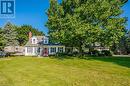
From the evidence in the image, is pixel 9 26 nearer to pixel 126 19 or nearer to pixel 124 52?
pixel 124 52

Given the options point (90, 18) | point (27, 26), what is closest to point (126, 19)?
point (90, 18)

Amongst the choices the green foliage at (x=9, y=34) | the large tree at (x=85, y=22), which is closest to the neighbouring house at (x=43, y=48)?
the green foliage at (x=9, y=34)

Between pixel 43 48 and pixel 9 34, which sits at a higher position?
pixel 9 34

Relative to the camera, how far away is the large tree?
203 feet

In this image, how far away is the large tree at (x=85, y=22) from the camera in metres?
61.8

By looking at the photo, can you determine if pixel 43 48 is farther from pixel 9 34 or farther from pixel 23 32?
pixel 23 32

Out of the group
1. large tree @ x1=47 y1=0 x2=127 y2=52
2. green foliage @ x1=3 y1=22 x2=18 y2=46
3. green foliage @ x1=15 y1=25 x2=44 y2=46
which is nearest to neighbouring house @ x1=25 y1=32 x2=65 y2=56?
green foliage @ x1=3 y1=22 x2=18 y2=46

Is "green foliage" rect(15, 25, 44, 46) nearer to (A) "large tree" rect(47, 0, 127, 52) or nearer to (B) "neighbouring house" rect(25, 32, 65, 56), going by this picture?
(B) "neighbouring house" rect(25, 32, 65, 56)

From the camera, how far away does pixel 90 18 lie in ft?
211

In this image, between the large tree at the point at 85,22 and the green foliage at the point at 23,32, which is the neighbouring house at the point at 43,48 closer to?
the large tree at the point at 85,22

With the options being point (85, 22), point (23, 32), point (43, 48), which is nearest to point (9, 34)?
point (43, 48)

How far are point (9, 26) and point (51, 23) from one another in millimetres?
37987

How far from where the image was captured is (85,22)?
63875 millimetres

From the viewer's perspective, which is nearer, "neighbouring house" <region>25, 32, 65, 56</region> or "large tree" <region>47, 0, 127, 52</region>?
"large tree" <region>47, 0, 127, 52</region>
